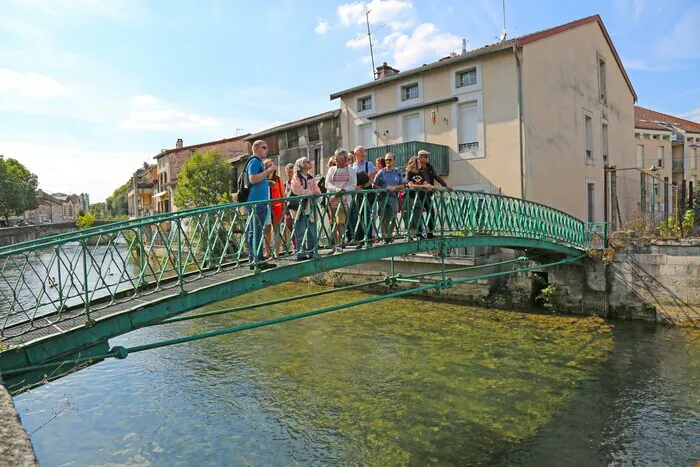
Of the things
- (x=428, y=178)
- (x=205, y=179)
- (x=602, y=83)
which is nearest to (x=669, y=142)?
(x=602, y=83)

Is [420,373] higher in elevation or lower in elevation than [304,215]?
lower

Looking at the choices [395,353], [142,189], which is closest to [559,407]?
[395,353]

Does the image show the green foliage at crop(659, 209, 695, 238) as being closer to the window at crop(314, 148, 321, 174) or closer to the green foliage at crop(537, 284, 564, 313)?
the green foliage at crop(537, 284, 564, 313)

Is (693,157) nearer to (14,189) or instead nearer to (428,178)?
(428,178)

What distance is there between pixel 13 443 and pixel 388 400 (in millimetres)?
6298

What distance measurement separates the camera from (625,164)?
21438 mm

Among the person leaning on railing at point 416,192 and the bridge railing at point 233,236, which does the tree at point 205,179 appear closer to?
the bridge railing at point 233,236

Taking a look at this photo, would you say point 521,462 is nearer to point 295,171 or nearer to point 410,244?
point 410,244

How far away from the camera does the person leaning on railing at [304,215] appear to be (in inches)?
234

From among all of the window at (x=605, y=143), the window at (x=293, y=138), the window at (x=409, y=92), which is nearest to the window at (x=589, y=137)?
the window at (x=605, y=143)

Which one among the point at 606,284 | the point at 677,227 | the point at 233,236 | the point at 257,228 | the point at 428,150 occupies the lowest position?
the point at 606,284

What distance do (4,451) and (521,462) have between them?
571 cm

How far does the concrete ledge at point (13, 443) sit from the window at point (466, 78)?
51.3ft

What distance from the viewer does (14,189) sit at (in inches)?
1820
